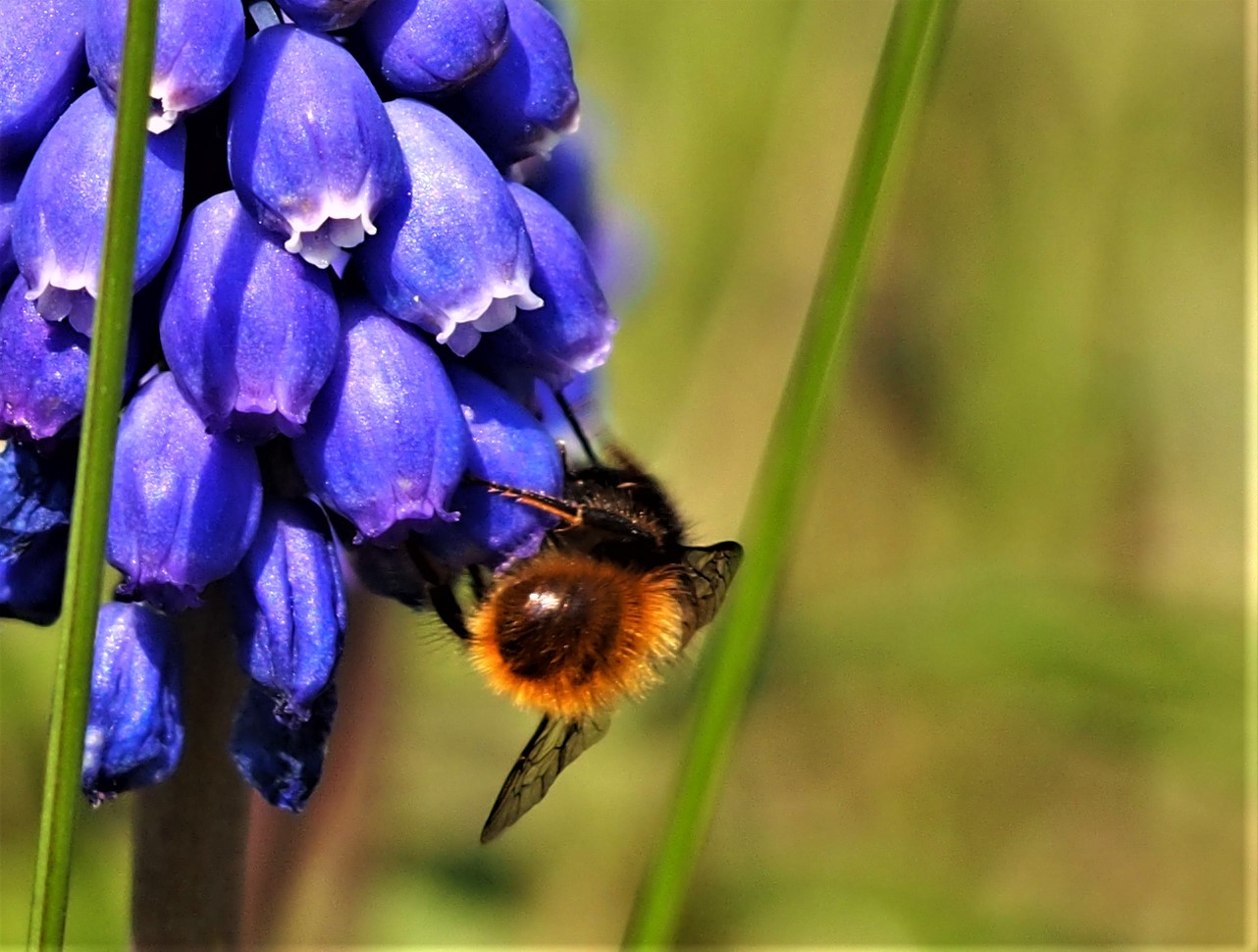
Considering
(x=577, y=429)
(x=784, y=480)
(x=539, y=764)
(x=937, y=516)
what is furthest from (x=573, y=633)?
(x=937, y=516)

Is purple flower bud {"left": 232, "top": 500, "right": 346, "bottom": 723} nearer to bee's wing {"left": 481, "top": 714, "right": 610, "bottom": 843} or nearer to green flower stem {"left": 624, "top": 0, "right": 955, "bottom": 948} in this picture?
bee's wing {"left": 481, "top": 714, "right": 610, "bottom": 843}

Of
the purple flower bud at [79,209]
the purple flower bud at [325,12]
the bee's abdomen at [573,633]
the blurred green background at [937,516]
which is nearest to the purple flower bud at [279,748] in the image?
the bee's abdomen at [573,633]

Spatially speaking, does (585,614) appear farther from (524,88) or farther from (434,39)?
(434,39)

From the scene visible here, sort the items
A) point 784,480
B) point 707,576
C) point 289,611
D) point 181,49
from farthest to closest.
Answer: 1. point 707,576
2. point 289,611
3. point 181,49
4. point 784,480

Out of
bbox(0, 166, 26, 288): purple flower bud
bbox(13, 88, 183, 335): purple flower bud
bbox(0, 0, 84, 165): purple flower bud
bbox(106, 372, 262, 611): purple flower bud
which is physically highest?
bbox(0, 0, 84, 165): purple flower bud

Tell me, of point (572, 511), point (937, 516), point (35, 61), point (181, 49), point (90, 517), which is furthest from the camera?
point (937, 516)

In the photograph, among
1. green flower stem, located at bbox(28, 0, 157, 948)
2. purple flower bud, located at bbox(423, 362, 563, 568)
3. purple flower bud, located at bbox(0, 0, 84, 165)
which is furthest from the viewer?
purple flower bud, located at bbox(423, 362, 563, 568)

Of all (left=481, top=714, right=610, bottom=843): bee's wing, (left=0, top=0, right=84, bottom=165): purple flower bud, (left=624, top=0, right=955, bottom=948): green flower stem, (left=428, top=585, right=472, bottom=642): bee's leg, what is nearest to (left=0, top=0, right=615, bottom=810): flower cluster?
(left=0, top=0, right=84, bottom=165): purple flower bud
